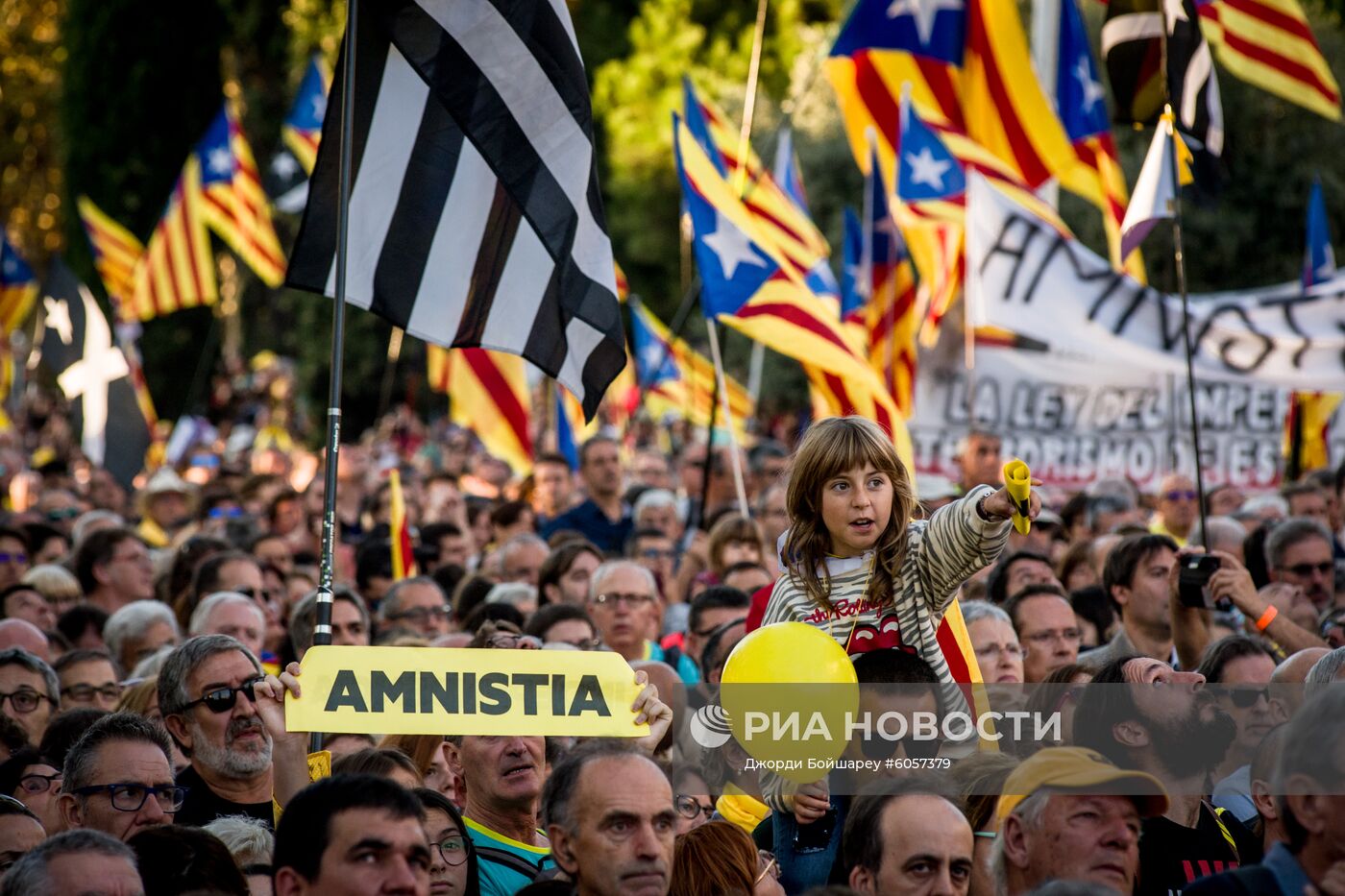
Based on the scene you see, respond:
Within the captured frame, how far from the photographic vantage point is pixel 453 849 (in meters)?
5.05

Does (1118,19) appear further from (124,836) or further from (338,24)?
(338,24)

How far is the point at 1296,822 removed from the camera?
3668mm

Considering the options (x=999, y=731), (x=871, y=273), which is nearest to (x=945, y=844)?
(x=999, y=731)

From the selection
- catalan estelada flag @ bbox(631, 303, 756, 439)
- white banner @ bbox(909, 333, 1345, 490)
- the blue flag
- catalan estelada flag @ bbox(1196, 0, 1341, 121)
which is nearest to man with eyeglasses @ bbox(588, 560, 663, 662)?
white banner @ bbox(909, 333, 1345, 490)

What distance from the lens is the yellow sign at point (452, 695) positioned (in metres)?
4.43

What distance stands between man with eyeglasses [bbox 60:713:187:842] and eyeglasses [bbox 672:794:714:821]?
147cm

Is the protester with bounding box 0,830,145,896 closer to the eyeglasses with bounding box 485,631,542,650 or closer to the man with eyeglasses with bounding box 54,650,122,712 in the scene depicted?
the eyeglasses with bounding box 485,631,542,650

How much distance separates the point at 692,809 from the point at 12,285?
77.7 ft

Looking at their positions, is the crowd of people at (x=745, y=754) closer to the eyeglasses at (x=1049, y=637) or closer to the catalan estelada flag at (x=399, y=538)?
the eyeglasses at (x=1049, y=637)

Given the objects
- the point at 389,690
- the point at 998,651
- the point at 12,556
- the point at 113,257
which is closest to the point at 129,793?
the point at 389,690

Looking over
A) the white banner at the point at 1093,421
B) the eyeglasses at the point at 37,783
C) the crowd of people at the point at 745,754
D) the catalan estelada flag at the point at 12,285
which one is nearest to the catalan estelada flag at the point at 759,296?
the crowd of people at the point at 745,754

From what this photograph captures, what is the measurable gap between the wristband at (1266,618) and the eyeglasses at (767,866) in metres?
2.43

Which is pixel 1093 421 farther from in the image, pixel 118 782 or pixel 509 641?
pixel 118 782

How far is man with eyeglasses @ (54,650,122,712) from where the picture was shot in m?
7.48
